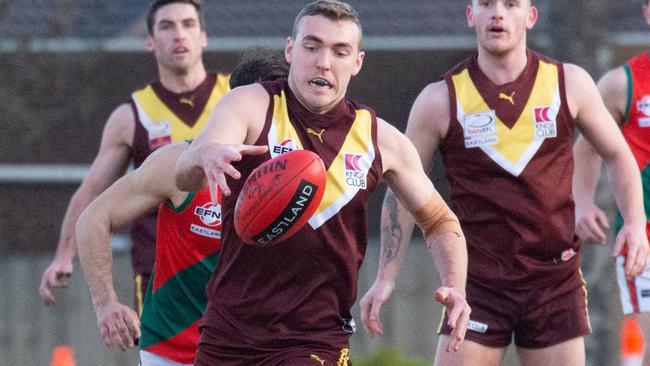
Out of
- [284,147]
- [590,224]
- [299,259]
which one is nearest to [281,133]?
[284,147]

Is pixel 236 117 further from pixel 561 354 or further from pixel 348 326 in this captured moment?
pixel 561 354

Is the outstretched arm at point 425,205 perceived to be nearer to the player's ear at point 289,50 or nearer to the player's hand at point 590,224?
the player's ear at point 289,50

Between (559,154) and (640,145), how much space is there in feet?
2.83

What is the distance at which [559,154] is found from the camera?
7.42 metres

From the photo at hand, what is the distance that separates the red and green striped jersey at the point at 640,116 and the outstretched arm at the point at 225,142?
273cm

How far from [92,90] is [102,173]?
4.23 m

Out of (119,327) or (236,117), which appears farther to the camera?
(119,327)

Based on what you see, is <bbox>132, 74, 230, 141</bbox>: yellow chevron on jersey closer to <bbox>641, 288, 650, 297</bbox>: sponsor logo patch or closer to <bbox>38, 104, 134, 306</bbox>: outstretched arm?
<bbox>38, 104, 134, 306</bbox>: outstretched arm

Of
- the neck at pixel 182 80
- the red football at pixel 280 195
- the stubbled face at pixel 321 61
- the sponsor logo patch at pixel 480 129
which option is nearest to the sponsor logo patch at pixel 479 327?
the sponsor logo patch at pixel 480 129

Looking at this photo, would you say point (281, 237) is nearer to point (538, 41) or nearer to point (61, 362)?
point (61, 362)

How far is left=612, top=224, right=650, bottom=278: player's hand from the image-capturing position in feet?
23.7

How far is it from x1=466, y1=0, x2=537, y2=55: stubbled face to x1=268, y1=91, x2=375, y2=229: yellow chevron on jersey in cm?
159

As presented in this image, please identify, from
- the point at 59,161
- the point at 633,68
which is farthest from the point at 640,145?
the point at 59,161

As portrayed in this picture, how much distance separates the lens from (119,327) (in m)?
6.40
